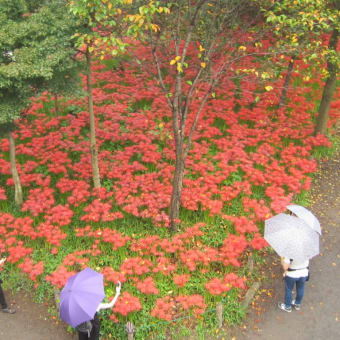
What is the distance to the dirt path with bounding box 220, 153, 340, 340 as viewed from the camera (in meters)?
7.68

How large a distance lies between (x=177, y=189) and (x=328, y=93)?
26.5ft

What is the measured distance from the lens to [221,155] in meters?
12.2

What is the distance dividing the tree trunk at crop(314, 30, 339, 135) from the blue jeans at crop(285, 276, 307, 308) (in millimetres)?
8289

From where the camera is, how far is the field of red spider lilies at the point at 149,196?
332 inches

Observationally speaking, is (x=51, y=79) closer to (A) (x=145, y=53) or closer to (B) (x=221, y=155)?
(B) (x=221, y=155)

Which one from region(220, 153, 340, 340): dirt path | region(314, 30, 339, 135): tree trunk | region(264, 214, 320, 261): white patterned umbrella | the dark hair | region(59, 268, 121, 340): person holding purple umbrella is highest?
region(314, 30, 339, 135): tree trunk

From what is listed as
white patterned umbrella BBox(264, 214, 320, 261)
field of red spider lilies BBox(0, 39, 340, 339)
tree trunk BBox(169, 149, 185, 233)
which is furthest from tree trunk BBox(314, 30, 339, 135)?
white patterned umbrella BBox(264, 214, 320, 261)

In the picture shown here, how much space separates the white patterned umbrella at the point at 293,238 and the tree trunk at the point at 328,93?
7.69 m

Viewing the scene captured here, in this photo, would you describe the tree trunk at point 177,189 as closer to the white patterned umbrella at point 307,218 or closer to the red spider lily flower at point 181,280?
the red spider lily flower at point 181,280

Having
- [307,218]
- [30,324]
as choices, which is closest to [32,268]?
A: [30,324]

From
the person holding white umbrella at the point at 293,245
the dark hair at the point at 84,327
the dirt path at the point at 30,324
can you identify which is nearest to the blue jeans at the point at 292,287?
the person holding white umbrella at the point at 293,245

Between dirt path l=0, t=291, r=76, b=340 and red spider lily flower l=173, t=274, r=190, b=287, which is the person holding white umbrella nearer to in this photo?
red spider lily flower l=173, t=274, r=190, b=287

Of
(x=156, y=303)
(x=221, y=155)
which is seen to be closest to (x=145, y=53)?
(x=221, y=155)

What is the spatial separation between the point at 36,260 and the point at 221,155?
22.5 feet
